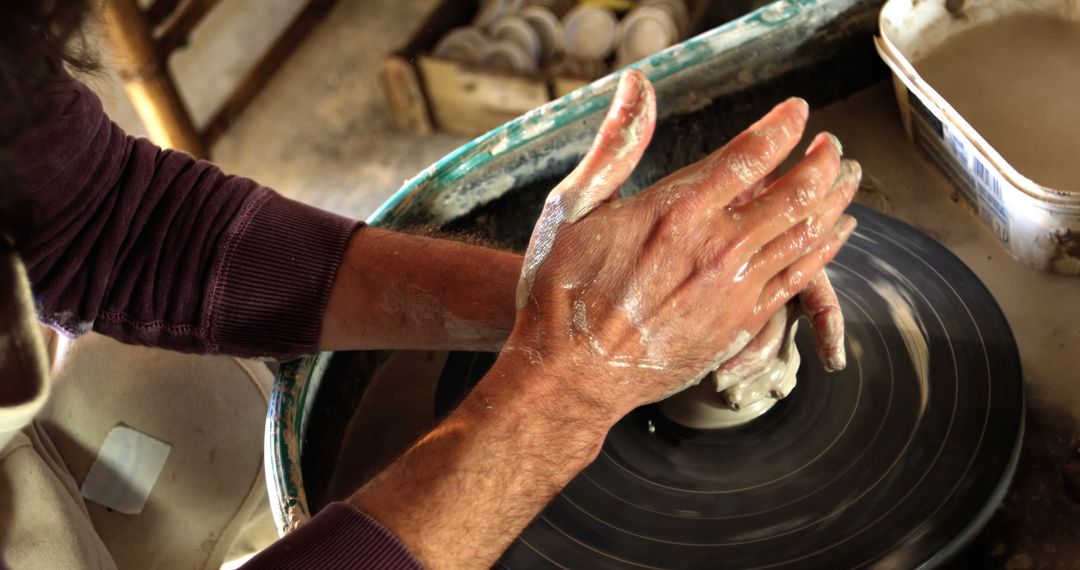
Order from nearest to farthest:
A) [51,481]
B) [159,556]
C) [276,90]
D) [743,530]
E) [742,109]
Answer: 1. [743,530]
2. [51,481]
3. [159,556]
4. [742,109]
5. [276,90]

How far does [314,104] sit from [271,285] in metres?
2.14

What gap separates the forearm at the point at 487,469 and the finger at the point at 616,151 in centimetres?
19

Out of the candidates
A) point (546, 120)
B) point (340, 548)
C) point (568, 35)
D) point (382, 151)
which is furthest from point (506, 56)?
point (340, 548)

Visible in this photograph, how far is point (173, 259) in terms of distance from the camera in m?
1.29

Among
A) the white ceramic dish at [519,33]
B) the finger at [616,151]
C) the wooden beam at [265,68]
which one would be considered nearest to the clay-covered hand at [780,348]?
the finger at [616,151]

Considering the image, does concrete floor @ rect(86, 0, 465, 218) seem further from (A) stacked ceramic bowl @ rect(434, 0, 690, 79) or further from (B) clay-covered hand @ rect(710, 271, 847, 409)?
(B) clay-covered hand @ rect(710, 271, 847, 409)

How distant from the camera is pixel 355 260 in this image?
1329mm

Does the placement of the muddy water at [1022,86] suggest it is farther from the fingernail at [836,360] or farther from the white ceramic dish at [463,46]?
the white ceramic dish at [463,46]

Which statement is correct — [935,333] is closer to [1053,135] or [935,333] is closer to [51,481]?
[1053,135]

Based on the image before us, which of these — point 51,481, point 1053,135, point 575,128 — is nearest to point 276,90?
point 575,128

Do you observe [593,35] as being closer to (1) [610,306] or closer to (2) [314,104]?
(2) [314,104]

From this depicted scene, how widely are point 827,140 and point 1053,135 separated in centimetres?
59

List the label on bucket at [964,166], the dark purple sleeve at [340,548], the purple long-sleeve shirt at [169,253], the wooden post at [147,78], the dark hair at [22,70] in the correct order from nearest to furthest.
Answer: the dark hair at [22,70], the dark purple sleeve at [340,548], the purple long-sleeve shirt at [169,253], the label on bucket at [964,166], the wooden post at [147,78]

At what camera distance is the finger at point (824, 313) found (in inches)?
45.3
